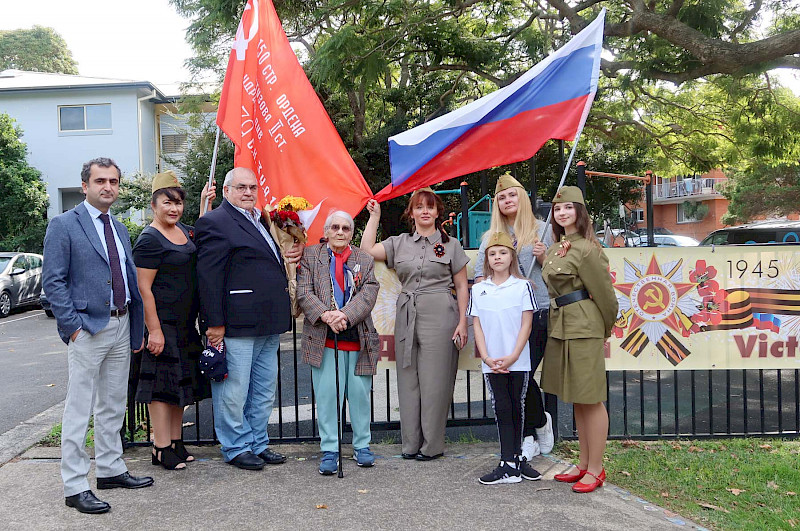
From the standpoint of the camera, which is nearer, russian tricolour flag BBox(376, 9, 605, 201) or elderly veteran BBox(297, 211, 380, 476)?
elderly veteran BBox(297, 211, 380, 476)

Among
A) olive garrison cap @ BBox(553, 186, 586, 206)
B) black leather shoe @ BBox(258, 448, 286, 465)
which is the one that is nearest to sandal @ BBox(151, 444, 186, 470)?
black leather shoe @ BBox(258, 448, 286, 465)

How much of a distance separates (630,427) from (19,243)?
25025mm

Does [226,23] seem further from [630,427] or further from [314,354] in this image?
[630,427]

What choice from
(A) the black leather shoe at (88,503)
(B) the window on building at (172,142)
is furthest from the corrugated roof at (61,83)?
(A) the black leather shoe at (88,503)

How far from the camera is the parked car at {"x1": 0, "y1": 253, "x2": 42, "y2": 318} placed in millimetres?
17034

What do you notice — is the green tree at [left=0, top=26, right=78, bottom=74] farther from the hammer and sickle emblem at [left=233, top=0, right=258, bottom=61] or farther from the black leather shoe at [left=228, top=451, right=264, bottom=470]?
the black leather shoe at [left=228, top=451, right=264, bottom=470]

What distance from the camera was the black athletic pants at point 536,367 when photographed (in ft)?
16.0

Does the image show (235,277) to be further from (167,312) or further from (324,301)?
(324,301)

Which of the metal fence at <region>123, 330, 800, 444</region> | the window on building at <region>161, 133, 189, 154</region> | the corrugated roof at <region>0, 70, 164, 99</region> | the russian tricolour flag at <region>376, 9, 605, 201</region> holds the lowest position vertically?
the metal fence at <region>123, 330, 800, 444</region>

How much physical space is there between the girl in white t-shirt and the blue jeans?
62.4 inches

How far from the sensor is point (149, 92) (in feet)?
96.5

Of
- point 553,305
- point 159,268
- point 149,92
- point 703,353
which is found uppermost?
point 149,92

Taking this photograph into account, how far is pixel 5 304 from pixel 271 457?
49.7 feet

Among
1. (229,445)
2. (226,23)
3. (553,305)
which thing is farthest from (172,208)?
(226,23)
